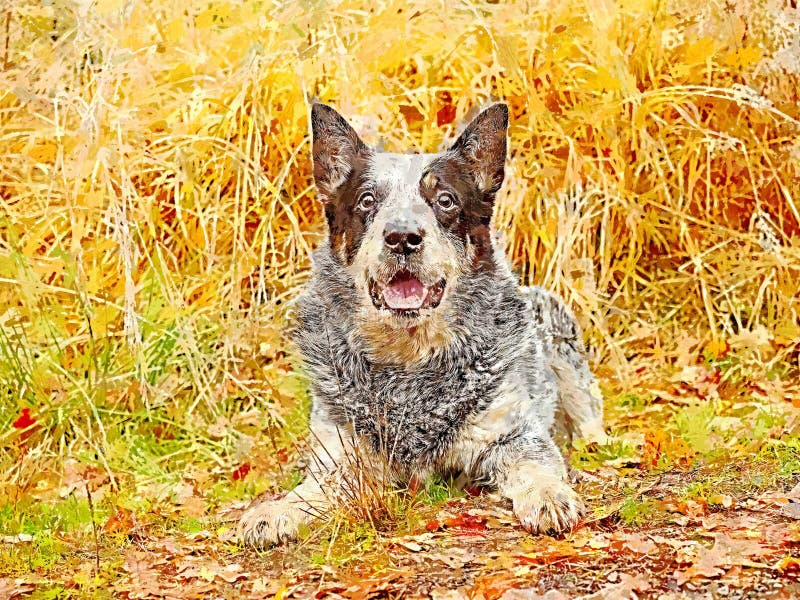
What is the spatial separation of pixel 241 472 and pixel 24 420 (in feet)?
3.59

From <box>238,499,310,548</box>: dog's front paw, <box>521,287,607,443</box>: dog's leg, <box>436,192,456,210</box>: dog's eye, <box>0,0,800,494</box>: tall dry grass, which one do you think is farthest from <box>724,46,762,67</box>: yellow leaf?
<box>238,499,310,548</box>: dog's front paw

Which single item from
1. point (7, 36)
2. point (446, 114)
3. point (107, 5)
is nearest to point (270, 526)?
point (446, 114)

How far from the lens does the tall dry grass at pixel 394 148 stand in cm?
545

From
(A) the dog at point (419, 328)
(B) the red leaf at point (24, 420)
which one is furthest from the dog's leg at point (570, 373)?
(B) the red leaf at point (24, 420)

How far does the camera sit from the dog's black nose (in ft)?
11.8

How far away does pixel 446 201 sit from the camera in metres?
3.86

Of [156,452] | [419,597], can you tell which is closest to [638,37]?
[156,452]

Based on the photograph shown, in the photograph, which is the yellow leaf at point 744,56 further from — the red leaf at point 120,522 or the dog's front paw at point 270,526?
the red leaf at point 120,522

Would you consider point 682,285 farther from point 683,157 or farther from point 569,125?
point 569,125

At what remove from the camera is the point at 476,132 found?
13.0 feet

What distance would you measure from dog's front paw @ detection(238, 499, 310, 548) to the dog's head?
2.84 feet

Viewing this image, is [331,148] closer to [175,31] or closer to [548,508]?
[548,508]

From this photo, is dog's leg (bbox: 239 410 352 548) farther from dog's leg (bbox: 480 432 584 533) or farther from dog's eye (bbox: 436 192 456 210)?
→ dog's eye (bbox: 436 192 456 210)

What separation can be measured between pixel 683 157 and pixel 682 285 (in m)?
0.80
